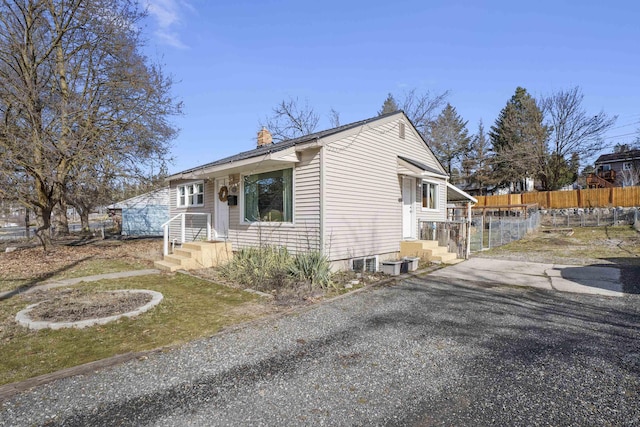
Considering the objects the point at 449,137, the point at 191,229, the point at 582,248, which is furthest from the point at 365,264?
the point at 449,137

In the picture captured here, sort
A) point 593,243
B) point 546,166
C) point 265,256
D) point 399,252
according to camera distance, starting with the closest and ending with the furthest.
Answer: point 265,256, point 399,252, point 593,243, point 546,166

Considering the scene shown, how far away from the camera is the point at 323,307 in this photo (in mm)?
5785

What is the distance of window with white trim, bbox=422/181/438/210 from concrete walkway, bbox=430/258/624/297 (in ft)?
9.10

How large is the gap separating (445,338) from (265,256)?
493 centimetres

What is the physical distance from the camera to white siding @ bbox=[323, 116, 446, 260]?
8.26 m

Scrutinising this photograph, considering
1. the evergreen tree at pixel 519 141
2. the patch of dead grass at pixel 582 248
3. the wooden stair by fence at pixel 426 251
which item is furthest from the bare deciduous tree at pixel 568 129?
the wooden stair by fence at pixel 426 251

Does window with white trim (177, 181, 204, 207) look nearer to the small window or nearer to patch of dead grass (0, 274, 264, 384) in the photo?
patch of dead grass (0, 274, 264, 384)

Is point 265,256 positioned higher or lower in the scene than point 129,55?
lower

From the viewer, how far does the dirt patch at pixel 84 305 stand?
489cm

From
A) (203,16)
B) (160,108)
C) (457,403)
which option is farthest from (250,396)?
(160,108)

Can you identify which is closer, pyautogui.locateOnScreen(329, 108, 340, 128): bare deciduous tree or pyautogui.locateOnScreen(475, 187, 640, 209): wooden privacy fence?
pyautogui.locateOnScreen(475, 187, 640, 209): wooden privacy fence

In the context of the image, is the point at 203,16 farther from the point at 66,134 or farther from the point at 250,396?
the point at 250,396

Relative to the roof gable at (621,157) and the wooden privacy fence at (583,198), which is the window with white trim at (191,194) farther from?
the roof gable at (621,157)

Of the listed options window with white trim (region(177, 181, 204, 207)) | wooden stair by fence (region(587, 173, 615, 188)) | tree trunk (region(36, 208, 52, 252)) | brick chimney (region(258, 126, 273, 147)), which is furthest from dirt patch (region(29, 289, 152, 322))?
wooden stair by fence (region(587, 173, 615, 188))
